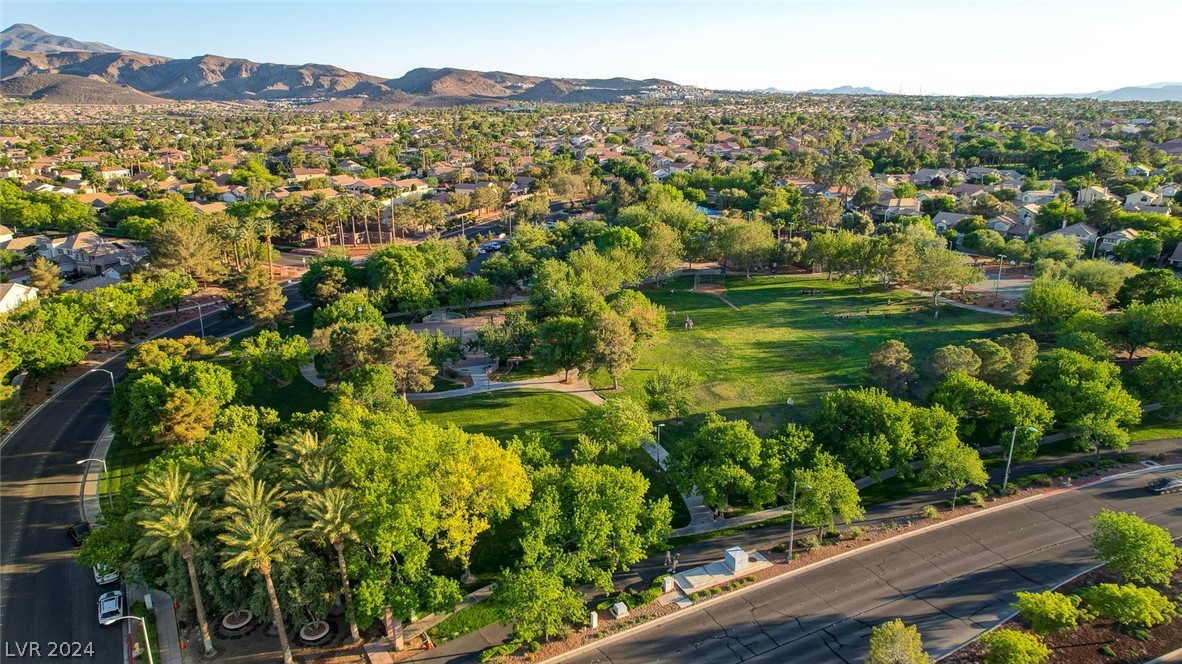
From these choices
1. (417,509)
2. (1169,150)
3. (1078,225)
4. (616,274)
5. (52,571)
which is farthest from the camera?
(1169,150)

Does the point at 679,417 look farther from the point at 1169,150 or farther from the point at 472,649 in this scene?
the point at 1169,150

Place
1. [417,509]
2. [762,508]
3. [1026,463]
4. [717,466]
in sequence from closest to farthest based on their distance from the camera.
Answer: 1. [417,509]
2. [717,466]
3. [762,508]
4. [1026,463]

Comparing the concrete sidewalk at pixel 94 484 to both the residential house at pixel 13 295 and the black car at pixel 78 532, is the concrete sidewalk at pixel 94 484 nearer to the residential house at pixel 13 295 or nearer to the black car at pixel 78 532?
the black car at pixel 78 532

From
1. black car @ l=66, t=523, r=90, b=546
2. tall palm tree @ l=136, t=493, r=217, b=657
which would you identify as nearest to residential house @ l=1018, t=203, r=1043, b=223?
tall palm tree @ l=136, t=493, r=217, b=657

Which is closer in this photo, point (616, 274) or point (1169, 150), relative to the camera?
point (616, 274)

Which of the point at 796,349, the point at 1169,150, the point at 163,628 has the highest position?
the point at 1169,150

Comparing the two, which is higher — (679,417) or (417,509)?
(417,509)

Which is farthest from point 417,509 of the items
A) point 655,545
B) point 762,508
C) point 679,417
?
point 679,417

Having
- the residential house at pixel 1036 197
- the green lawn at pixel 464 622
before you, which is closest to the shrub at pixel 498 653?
the green lawn at pixel 464 622

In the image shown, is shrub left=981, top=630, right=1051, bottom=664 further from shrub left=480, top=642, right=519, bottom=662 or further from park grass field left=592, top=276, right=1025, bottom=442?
park grass field left=592, top=276, right=1025, bottom=442
